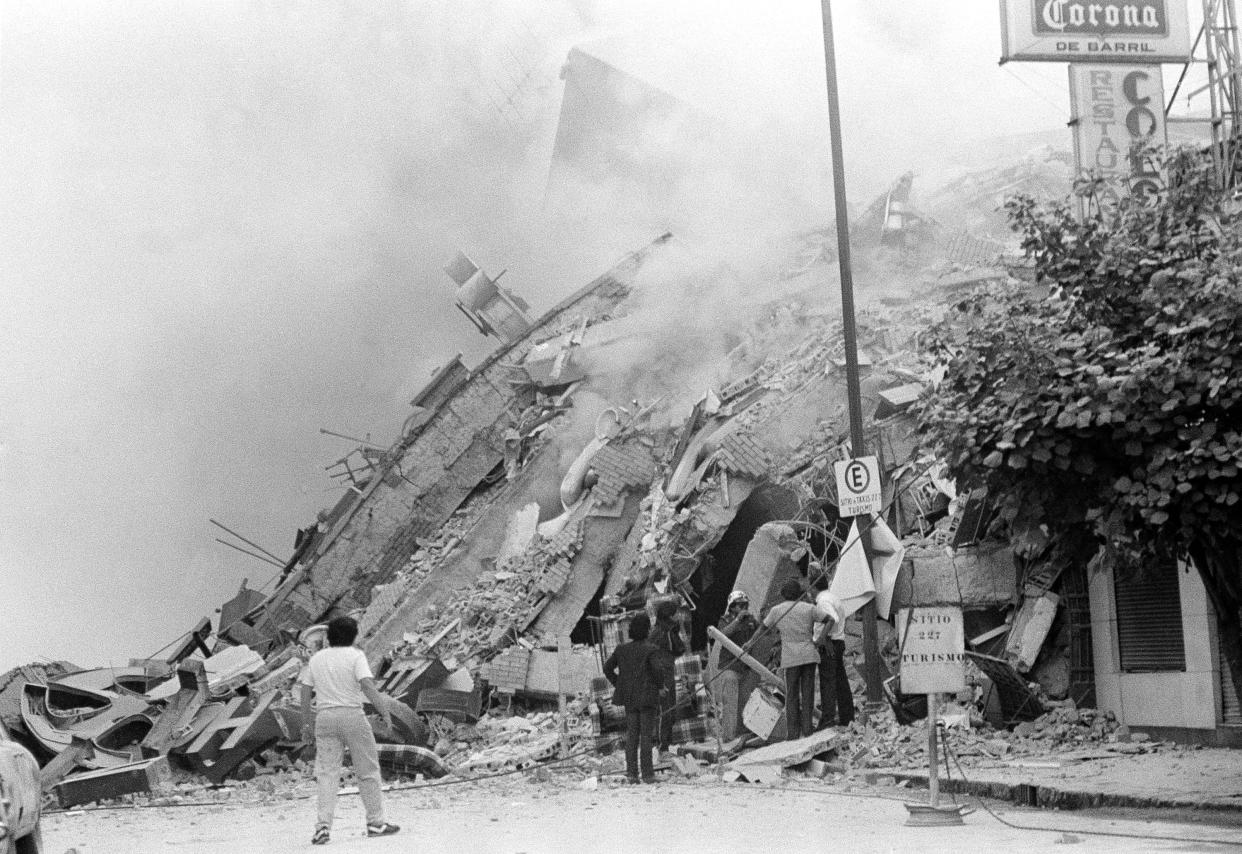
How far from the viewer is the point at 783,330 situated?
23281 mm

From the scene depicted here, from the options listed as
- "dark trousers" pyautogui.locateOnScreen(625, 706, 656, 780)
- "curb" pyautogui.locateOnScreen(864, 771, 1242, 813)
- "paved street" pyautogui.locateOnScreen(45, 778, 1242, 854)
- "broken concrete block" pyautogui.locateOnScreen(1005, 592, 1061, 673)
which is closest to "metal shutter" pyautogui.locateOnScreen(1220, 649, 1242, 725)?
"broken concrete block" pyautogui.locateOnScreen(1005, 592, 1061, 673)

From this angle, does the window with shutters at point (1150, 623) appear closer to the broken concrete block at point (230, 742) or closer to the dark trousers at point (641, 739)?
the dark trousers at point (641, 739)

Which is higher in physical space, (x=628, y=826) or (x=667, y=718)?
(x=667, y=718)

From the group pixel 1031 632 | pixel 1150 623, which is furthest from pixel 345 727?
pixel 1150 623

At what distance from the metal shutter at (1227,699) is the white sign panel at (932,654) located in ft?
13.7

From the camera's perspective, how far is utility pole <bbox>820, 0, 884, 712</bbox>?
48.3 ft

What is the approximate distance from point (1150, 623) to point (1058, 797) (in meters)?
3.54

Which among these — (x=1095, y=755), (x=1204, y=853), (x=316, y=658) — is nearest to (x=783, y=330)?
(x=1095, y=755)

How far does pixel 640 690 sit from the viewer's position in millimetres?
13016

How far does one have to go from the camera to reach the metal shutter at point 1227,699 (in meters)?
12.9

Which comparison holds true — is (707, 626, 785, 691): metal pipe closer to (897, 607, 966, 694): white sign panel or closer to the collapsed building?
the collapsed building

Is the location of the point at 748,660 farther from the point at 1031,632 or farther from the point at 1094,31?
the point at 1094,31

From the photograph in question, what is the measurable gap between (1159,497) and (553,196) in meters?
25.1

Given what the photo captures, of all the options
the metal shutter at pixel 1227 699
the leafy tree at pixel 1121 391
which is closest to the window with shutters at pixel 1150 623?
the metal shutter at pixel 1227 699
